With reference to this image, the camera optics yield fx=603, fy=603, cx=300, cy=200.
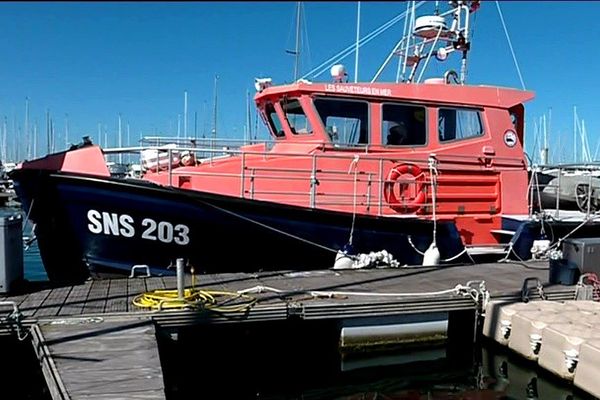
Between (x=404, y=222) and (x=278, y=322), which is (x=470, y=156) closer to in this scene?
(x=404, y=222)

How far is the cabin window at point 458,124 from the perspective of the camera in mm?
7875

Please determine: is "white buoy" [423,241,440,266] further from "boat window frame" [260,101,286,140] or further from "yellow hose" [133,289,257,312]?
"yellow hose" [133,289,257,312]

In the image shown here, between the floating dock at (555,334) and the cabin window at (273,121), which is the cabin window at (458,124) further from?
the floating dock at (555,334)

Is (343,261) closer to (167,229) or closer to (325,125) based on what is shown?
(325,125)

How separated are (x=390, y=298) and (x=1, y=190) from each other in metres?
28.6

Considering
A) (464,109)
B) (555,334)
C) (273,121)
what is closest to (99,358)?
(555,334)

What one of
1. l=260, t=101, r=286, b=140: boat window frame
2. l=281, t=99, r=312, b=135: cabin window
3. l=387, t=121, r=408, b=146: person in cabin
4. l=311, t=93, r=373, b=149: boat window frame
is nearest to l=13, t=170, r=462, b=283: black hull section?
l=311, t=93, r=373, b=149: boat window frame

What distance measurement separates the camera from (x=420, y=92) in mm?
7730

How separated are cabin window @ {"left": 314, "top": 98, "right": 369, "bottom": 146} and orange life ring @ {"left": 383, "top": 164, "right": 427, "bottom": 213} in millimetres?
554

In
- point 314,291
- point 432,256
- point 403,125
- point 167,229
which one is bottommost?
point 314,291

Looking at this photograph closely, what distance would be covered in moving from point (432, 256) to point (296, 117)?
244cm

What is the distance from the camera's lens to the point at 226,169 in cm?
746

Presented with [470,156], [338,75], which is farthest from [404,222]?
[338,75]

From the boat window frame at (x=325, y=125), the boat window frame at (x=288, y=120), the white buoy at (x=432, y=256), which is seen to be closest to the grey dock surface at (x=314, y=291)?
the white buoy at (x=432, y=256)
